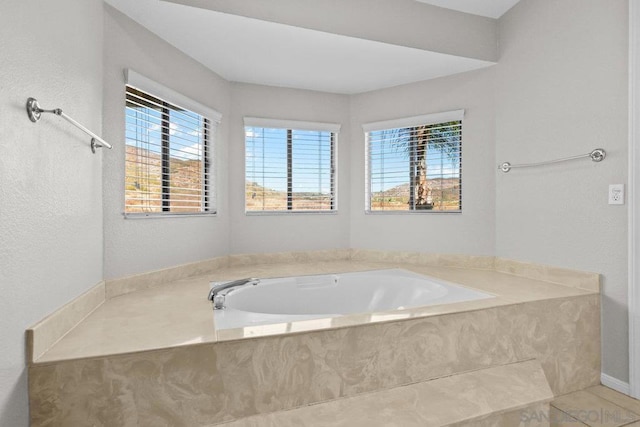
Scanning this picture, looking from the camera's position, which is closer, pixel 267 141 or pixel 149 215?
pixel 149 215

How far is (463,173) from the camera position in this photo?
9.48 feet

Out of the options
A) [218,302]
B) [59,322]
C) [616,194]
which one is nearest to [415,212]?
[616,194]

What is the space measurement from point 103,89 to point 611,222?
2.90 m

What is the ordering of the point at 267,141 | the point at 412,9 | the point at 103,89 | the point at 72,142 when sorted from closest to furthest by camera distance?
the point at 72,142 < the point at 103,89 < the point at 412,9 < the point at 267,141

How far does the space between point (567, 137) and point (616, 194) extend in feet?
1.54

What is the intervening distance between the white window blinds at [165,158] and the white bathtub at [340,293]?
837mm

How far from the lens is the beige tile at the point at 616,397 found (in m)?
1.74

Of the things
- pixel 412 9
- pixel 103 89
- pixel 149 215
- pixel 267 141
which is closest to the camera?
pixel 103 89

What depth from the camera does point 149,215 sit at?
7.28ft

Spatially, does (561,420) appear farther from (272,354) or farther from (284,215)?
(284,215)

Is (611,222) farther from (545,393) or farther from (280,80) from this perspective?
(280,80)

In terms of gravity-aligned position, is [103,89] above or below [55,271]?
above

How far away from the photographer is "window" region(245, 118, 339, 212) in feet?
10.2

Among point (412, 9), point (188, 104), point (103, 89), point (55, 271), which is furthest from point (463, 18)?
point (55, 271)
